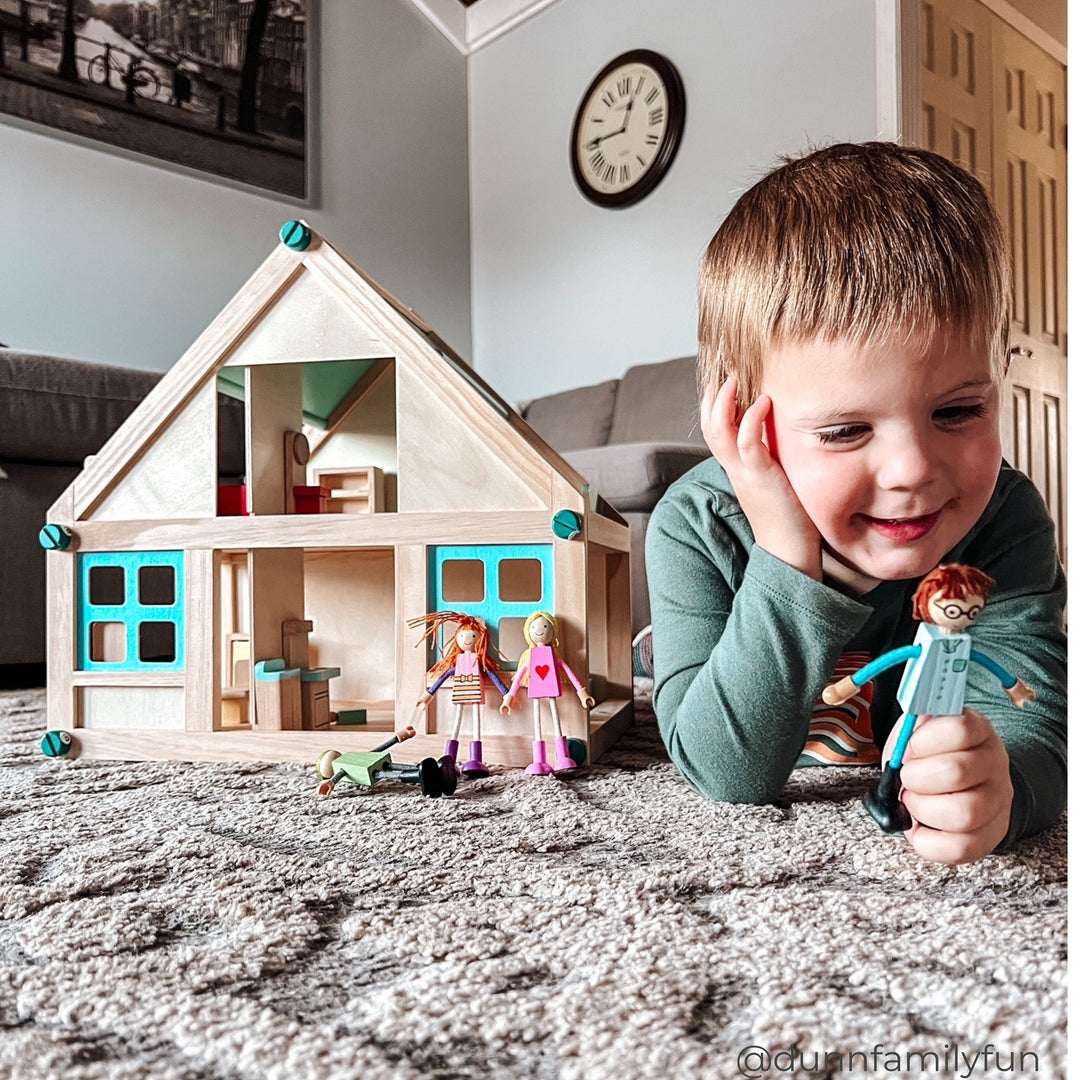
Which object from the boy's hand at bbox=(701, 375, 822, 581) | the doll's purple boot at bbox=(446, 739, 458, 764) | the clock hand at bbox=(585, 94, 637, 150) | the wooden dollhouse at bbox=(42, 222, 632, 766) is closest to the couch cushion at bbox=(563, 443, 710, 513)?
the wooden dollhouse at bbox=(42, 222, 632, 766)

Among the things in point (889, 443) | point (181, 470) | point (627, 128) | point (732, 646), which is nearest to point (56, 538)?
point (181, 470)

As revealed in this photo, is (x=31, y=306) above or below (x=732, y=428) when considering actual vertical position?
above

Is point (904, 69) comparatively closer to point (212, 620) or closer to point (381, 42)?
point (381, 42)

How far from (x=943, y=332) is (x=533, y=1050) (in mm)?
447

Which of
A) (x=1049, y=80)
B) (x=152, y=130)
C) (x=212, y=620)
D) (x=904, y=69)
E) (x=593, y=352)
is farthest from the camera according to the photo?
(x=593, y=352)

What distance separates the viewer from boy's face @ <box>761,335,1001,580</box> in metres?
0.57

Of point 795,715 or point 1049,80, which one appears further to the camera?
point 1049,80

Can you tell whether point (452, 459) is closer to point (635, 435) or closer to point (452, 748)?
point (452, 748)

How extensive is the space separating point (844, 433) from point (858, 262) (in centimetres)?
11

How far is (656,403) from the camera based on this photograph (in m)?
2.65

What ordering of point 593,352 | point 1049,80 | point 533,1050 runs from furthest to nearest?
point 593,352
point 1049,80
point 533,1050

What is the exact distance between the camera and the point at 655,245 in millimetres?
3121

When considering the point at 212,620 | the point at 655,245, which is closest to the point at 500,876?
the point at 212,620

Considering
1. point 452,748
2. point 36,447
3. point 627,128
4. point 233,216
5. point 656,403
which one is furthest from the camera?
point 627,128
